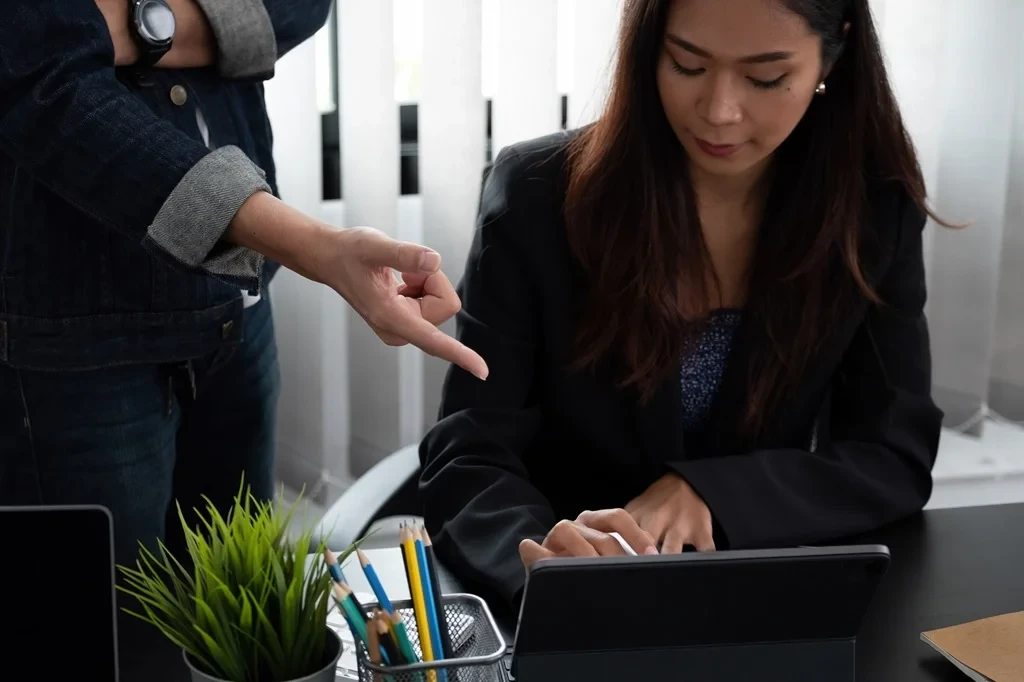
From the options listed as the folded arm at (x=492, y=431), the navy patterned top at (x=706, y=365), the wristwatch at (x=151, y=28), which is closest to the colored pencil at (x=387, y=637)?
the folded arm at (x=492, y=431)

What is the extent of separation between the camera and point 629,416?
1368 mm

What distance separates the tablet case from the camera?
0.71 m

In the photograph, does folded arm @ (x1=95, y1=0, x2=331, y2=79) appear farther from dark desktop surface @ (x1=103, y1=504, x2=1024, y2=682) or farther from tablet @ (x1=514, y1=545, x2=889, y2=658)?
tablet @ (x1=514, y1=545, x2=889, y2=658)

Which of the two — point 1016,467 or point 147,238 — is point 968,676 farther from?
point 1016,467

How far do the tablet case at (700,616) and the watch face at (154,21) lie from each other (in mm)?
671

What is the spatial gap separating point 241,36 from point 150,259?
249 millimetres

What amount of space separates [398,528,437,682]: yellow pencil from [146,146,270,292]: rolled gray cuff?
0.34 m

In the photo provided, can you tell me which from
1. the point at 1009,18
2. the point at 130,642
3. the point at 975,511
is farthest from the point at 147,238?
the point at 1009,18

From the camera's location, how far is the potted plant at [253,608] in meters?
0.69

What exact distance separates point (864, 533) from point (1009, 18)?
62.8 inches

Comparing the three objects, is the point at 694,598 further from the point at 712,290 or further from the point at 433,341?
the point at 712,290

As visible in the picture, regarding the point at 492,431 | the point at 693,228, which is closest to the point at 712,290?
the point at 693,228

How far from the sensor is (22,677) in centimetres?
70

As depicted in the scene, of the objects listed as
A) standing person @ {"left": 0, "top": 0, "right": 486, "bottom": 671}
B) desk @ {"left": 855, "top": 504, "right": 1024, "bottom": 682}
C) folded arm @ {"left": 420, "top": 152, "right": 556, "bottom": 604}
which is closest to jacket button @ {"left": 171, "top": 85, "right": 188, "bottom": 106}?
standing person @ {"left": 0, "top": 0, "right": 486, "bottom": 671}
